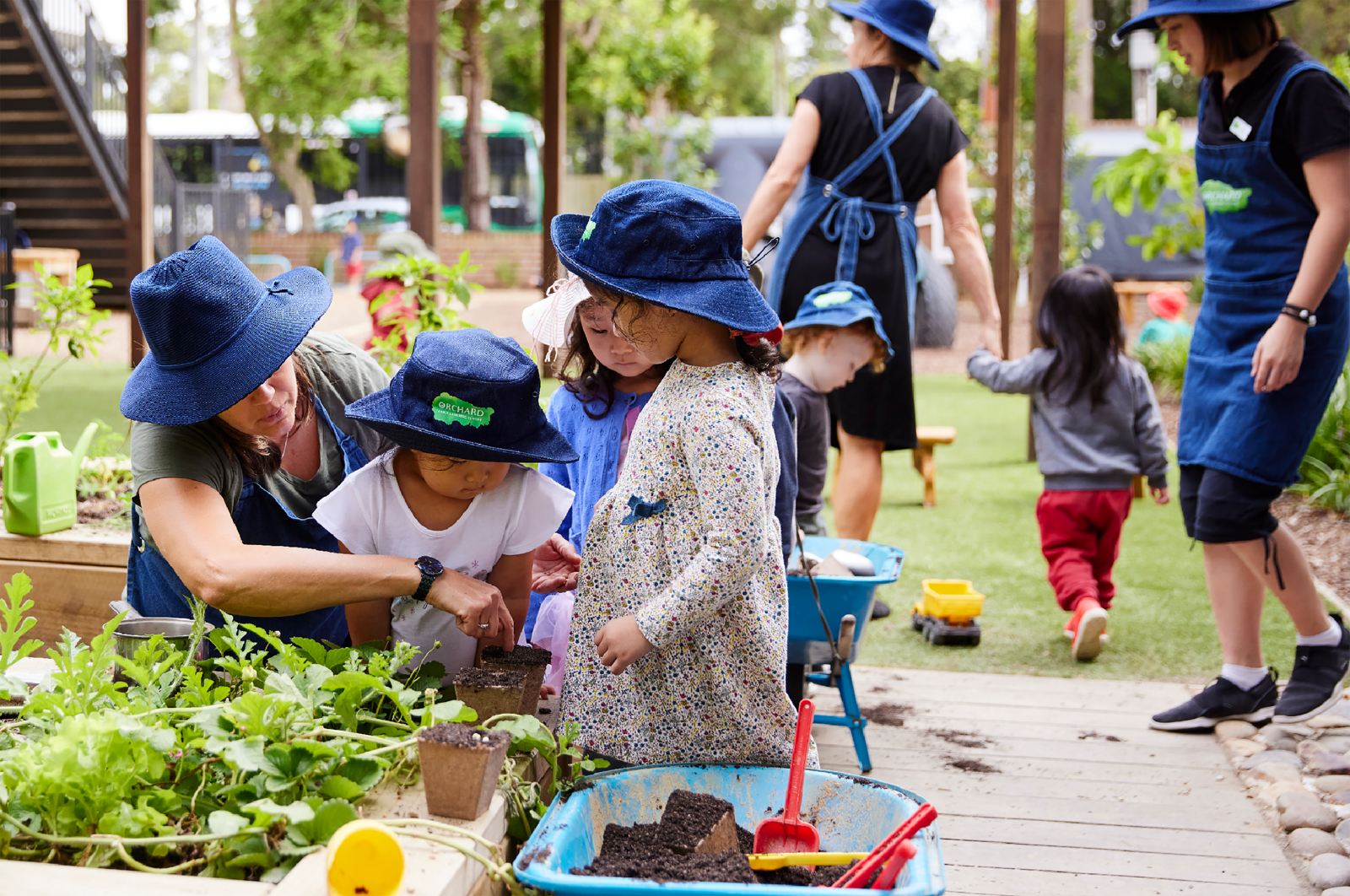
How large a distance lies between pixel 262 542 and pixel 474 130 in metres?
20.7

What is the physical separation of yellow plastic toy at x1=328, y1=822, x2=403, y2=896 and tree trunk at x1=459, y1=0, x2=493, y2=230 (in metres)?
20.3

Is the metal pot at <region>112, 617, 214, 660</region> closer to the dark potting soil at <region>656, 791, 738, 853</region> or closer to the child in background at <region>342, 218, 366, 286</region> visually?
the dark potting soil at <region>656, 791, 738, 853</region>

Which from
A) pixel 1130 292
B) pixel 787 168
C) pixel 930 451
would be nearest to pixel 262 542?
pixel 787 168

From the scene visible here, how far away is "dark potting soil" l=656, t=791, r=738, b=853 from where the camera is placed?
1705 mm

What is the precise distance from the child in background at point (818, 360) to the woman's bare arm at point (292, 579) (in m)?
1.83

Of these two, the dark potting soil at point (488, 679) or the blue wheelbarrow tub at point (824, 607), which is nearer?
the dark potting soil at point (488, 679)

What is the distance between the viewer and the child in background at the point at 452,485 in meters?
2.08

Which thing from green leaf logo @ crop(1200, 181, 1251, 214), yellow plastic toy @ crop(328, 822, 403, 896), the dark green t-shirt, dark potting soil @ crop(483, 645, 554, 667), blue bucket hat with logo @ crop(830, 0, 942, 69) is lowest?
yellow plastic toy @ crop(328, 822, 403, 896)

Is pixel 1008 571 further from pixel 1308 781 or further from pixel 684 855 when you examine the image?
pixel 684 855

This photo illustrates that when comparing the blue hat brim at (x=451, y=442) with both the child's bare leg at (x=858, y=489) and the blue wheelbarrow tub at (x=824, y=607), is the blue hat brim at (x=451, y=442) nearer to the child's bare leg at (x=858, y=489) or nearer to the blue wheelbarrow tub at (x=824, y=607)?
the blue wheelbarrow tub at (x=824, y=607)

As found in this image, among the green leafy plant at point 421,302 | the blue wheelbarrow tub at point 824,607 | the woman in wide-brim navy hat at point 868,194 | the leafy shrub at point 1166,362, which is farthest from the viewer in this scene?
the leafy shrub at point 1166,362

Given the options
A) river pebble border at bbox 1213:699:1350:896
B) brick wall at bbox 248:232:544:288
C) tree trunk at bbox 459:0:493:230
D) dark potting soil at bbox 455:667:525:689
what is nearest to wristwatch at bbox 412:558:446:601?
dark potting soil at bbox 455:667:525:689

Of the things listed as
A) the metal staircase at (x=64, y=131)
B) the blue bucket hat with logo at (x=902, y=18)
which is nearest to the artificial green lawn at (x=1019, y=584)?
the blue bucket hat with logo at (x=902, y=18)

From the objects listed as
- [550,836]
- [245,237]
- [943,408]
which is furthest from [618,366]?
[245,237]
